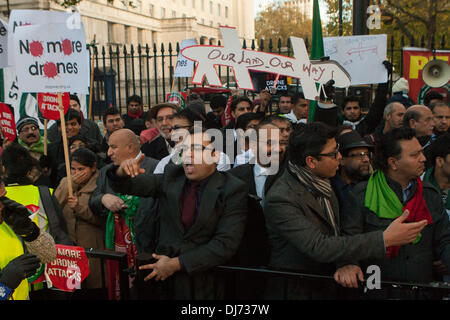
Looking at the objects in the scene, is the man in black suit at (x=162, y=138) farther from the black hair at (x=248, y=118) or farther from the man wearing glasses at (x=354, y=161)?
the man wearing glasses at (x=354, y=161)

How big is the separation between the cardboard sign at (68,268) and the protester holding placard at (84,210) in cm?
78

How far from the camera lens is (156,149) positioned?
4.71 m

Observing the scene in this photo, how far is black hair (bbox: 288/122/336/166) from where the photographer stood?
2486 mm

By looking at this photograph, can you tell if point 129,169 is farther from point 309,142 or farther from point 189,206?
point 309,142

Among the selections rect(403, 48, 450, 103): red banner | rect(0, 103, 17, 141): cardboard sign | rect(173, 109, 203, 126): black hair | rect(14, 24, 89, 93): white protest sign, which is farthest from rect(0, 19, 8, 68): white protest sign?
rect(403, 48, 450, 103): red banner

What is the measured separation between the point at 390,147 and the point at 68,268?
2185mm

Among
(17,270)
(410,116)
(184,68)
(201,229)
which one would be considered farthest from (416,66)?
(17,270)

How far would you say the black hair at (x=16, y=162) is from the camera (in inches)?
126

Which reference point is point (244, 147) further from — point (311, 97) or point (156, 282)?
point (156, 282)

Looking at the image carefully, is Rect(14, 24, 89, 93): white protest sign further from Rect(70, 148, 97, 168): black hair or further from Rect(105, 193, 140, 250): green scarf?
Rect(105, 193, 140, 250): green scarf

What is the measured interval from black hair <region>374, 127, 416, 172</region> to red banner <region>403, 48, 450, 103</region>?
16.5ft

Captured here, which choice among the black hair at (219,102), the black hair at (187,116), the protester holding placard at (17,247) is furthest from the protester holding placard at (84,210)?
the black hair at (219,102)

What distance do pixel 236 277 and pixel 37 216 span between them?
5.03 feet
